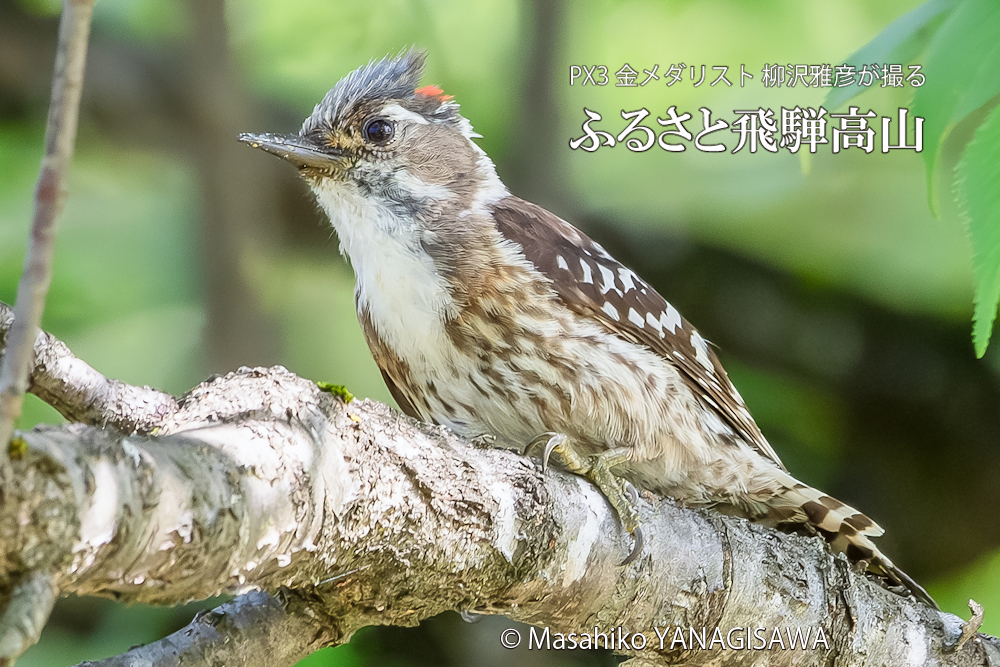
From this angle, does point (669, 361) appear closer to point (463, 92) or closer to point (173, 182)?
point (463, 92)

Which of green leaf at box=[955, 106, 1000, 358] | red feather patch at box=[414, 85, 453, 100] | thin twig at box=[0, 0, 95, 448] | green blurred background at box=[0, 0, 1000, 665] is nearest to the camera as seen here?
thin twig at box=[0, 0, 95, 448]

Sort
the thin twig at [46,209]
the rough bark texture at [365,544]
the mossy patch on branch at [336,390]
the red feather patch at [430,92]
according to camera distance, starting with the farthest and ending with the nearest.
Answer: the red feather patch at [430,92]
the mossy patch on branch at [336,390]
the rough bark texture at [365,544]
the thin twig at [46,209]

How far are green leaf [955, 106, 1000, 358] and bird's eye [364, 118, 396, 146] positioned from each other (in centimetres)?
101

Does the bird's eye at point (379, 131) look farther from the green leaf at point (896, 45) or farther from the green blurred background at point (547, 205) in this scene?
the green leaf at point (896, 45)

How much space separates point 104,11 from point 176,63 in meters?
0.27

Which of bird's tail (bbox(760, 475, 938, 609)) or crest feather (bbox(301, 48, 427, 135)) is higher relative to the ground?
crest feather (bbox(301, 48, 427, 135))

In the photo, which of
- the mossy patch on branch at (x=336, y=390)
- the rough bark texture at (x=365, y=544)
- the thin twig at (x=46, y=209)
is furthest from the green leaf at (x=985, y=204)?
the thin twig at (x=46, y=209)

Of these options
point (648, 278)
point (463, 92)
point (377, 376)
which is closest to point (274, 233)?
point (377, 376)

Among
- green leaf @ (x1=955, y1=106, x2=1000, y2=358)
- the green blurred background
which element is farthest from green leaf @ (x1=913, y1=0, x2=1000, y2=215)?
the green blurred background

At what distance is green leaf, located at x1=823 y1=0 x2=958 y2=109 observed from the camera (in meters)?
1.46

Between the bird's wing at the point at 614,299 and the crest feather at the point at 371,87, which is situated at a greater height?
the crest feather at the point at 371,87

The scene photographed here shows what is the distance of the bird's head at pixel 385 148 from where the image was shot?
1541 mm

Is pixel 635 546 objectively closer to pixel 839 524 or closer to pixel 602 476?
pixel 602 476

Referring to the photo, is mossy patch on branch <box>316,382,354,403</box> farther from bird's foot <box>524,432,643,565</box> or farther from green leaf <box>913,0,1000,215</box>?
green leaf <box>913,0,1000,215</box>
